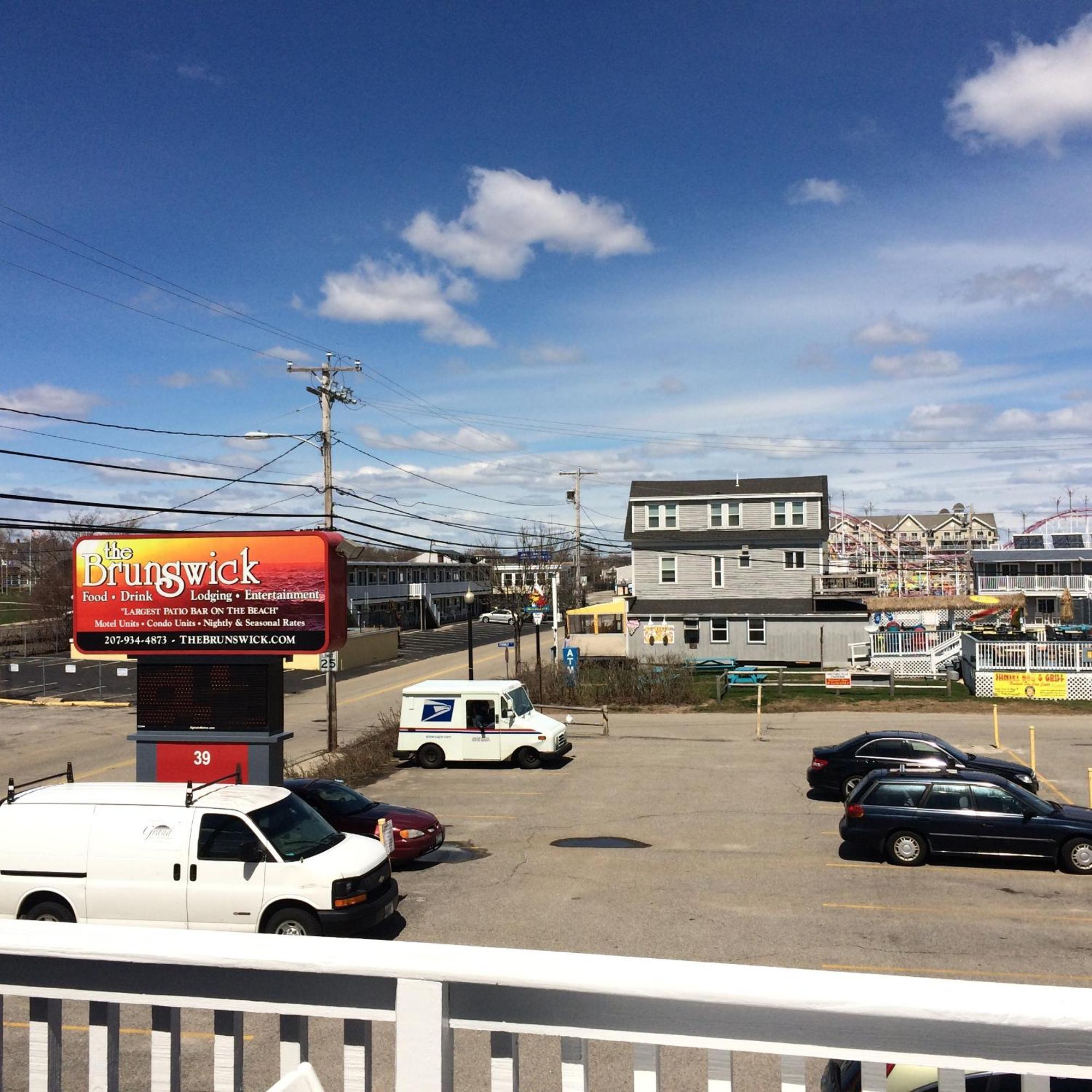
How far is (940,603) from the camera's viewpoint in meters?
81.0

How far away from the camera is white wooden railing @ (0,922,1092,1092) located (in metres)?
1.73

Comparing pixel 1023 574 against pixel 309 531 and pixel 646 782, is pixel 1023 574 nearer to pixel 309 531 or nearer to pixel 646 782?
pixel 646 782

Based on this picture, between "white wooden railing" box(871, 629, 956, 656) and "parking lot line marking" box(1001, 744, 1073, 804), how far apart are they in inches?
748

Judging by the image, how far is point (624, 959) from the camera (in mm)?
Answer: 1955

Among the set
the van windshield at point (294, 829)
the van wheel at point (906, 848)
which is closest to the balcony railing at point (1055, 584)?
the van wheel at point (906, 848)

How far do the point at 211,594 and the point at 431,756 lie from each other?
37.3 ft

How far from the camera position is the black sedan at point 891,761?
1986cm

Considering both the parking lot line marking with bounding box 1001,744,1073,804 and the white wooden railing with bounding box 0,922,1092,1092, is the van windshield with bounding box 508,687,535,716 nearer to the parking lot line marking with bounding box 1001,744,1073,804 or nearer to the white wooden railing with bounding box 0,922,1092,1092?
the parking lot line marking with bounding box 1001,744,1073,804

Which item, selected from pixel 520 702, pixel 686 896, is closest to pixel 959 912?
pixel 686 896

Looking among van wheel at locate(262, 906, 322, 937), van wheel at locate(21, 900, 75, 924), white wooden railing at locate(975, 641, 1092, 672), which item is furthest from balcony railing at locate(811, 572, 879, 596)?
van wheel at locate(21, 900, 75, 924)

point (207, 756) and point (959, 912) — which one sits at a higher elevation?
point (207, 756)

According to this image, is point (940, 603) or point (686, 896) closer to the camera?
point (686, 896)

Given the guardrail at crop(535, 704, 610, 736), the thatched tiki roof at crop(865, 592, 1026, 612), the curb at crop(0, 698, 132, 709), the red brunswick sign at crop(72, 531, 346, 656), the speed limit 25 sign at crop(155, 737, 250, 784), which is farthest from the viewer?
the thatched tiki roof at crop(865, 592, 1026, 612)

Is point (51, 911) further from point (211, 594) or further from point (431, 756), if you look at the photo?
point (431, 756)
